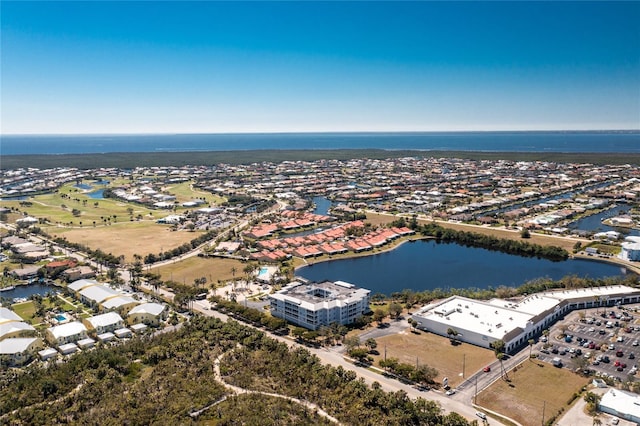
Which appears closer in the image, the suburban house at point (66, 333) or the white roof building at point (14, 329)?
the suburban house at point (66, 333)

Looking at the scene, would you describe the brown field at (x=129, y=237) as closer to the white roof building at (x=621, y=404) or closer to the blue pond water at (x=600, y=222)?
the white roof building at (x=621, y=404)

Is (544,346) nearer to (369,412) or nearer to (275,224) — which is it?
(369,412)

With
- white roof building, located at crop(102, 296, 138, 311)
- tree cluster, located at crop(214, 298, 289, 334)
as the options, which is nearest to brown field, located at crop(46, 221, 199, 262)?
white roof building, located at crop(102, 296, 138, 311)

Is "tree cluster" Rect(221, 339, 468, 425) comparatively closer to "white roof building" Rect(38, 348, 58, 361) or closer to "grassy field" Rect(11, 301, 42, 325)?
"white roof building" Rect(38, 348, 58, 361)

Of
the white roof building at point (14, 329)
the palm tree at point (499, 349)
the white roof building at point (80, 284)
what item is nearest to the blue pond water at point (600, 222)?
the palm tree at point (499, 349)

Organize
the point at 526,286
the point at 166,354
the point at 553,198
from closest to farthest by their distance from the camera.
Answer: the point at 166,354, the point at 526,286, the point at 553,198

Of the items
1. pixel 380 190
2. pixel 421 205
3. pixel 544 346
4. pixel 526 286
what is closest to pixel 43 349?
pixel 544 346

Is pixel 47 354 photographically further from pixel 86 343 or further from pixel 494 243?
pixel 494 243
